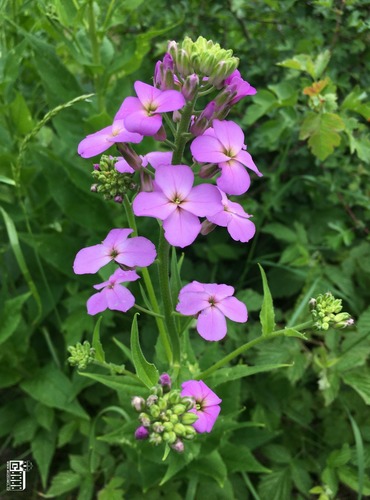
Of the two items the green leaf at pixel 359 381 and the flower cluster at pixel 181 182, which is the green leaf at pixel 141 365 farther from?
the green leaf at pixel 359 381

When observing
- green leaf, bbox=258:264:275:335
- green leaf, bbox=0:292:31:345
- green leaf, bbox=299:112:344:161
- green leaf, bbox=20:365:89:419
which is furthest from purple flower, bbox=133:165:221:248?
green leaf, bbox=20:365:89:419

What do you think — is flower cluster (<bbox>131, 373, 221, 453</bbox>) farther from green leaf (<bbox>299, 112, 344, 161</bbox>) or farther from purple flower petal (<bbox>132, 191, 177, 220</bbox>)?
green leaf (<bbox>299, 112, 344, 161</bbox>)

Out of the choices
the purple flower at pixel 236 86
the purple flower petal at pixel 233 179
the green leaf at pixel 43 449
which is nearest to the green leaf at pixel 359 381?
the purple flower petal at pixel 233 179

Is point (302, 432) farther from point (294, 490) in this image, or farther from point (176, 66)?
point (176, 66)

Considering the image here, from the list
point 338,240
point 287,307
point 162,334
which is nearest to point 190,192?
Result: point 162,334

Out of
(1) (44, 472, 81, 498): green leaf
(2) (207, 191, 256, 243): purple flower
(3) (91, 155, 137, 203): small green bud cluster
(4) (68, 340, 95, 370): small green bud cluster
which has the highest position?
(3) (91, 155, 137, 203): small green bud cluster

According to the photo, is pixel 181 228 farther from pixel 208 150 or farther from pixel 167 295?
pixel 167 295

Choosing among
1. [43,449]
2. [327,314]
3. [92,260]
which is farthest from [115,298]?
[43,449]
